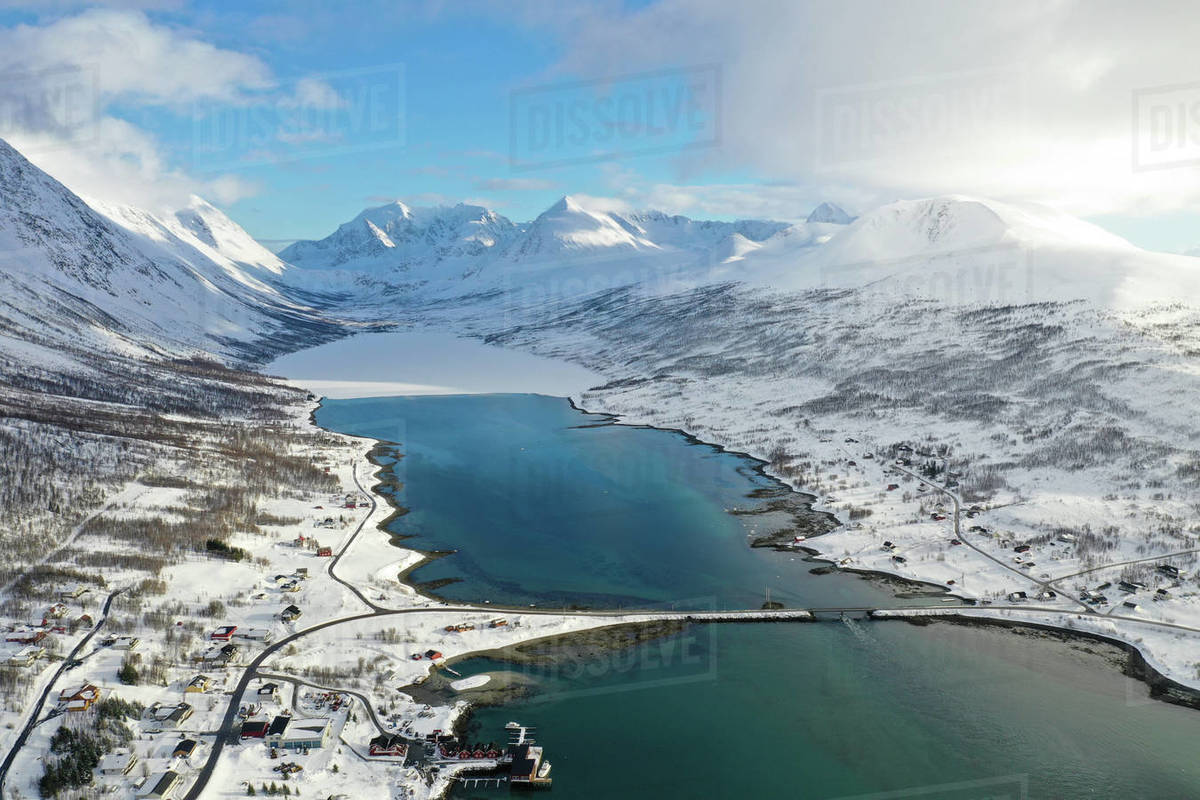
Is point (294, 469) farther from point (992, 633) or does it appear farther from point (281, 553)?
point (992, 633)

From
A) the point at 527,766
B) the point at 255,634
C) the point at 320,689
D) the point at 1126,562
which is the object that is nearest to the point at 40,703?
the point at 255,634

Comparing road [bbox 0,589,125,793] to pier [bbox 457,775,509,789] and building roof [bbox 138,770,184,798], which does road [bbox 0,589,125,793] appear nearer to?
building roof [bbox 138,770,184,798]

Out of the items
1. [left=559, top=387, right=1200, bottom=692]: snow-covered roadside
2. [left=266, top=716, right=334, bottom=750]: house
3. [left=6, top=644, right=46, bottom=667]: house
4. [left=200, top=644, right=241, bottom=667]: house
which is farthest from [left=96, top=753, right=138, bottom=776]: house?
[left=559, top=387, right=1200, bottom=692]: snow-covered roadside

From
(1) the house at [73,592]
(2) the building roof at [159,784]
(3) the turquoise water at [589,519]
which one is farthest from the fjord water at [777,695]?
(1) the house at [73,592]

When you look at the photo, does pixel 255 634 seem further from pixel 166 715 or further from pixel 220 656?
pixel 166 715

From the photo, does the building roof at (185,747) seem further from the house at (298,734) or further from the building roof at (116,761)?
the house at (298,734)
